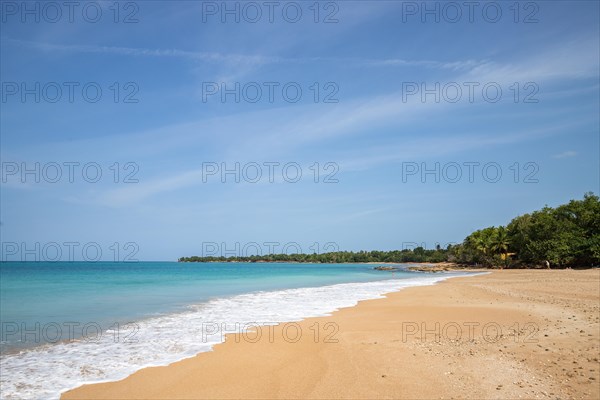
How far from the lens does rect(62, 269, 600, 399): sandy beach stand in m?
6.16

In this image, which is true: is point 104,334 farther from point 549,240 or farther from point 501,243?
point 501,243

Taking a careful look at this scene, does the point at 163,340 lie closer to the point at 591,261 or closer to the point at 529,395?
the point at 529,395

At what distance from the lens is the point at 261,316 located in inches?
562

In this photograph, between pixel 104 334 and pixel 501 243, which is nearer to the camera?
pixel 104 334

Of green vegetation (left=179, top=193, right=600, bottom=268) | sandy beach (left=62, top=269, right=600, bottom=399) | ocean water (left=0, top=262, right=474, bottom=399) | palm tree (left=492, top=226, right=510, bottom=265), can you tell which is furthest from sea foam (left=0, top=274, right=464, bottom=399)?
palm tree (left=492, top=226, right=510, bottom=265)

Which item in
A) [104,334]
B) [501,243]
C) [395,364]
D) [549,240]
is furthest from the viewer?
[501,243]

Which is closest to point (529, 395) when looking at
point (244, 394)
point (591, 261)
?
point (244, 394)

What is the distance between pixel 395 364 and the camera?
7.43 m

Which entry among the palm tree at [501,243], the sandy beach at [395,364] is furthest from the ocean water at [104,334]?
the palm tree at [501,243]

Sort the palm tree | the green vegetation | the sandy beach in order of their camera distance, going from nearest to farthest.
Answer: the sandy beach, the green vegetation, the palm tree

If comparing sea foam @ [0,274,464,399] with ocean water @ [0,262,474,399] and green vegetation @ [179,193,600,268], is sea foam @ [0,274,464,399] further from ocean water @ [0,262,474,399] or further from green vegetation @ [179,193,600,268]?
green vegetation @ [179,193,600,268]

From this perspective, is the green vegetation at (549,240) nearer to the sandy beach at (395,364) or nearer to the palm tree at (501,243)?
the palm tree at (501,243)

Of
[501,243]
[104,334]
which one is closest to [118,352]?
[104,334]

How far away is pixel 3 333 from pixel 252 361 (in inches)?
333
